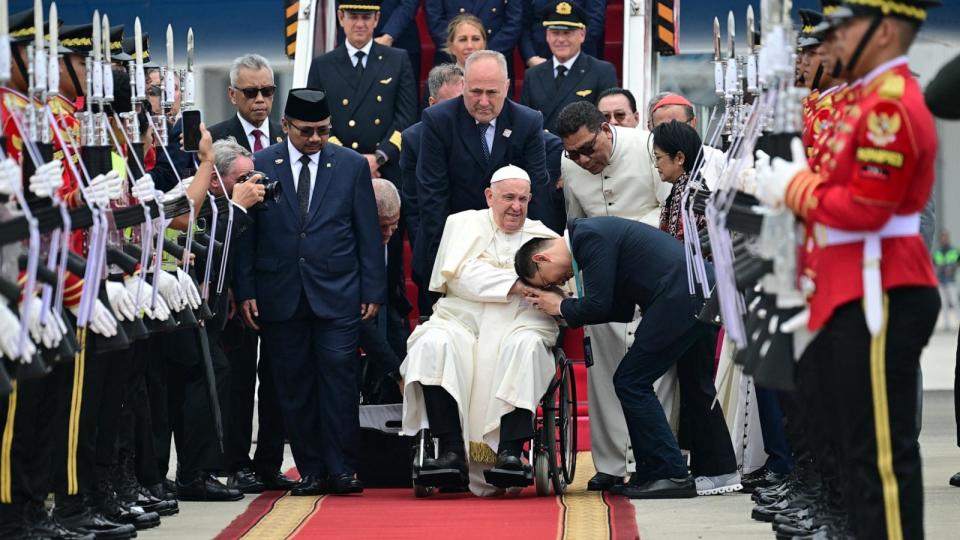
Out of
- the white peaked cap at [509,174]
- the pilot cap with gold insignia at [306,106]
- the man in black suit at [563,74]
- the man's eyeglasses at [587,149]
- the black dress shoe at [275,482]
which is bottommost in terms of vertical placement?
the black dress shoe at [275,482]

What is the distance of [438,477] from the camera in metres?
8.20

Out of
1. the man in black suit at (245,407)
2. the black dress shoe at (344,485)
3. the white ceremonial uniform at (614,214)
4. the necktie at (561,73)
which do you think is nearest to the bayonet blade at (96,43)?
the man in black suit at (245,407)

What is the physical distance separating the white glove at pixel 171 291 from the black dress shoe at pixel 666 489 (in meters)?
2.28

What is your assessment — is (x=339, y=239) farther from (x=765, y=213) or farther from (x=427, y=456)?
(x=765, y=213)

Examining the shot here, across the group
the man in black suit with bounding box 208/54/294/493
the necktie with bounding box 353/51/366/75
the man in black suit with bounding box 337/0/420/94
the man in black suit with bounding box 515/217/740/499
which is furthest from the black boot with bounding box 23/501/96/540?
the man in black suit with bounding box 337/0/420/94

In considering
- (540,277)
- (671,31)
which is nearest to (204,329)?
(540,277)

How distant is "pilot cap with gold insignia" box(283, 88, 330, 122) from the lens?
28.4 ft

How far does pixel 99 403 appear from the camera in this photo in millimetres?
6984

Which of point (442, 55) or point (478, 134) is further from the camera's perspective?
point (442, 55)

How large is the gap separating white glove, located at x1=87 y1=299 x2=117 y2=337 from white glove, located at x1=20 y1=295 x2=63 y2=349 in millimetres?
566

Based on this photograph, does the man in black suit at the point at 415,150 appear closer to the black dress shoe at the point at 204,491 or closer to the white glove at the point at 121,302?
the black dress shoe at the point at 204,491

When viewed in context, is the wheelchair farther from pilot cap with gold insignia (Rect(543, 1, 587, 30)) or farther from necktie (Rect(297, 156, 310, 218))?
pilot cap with gold insignia (Rect(543, 1, 587, 30))

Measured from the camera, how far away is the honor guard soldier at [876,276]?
4840mm

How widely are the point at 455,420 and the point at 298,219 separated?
1.20 m
